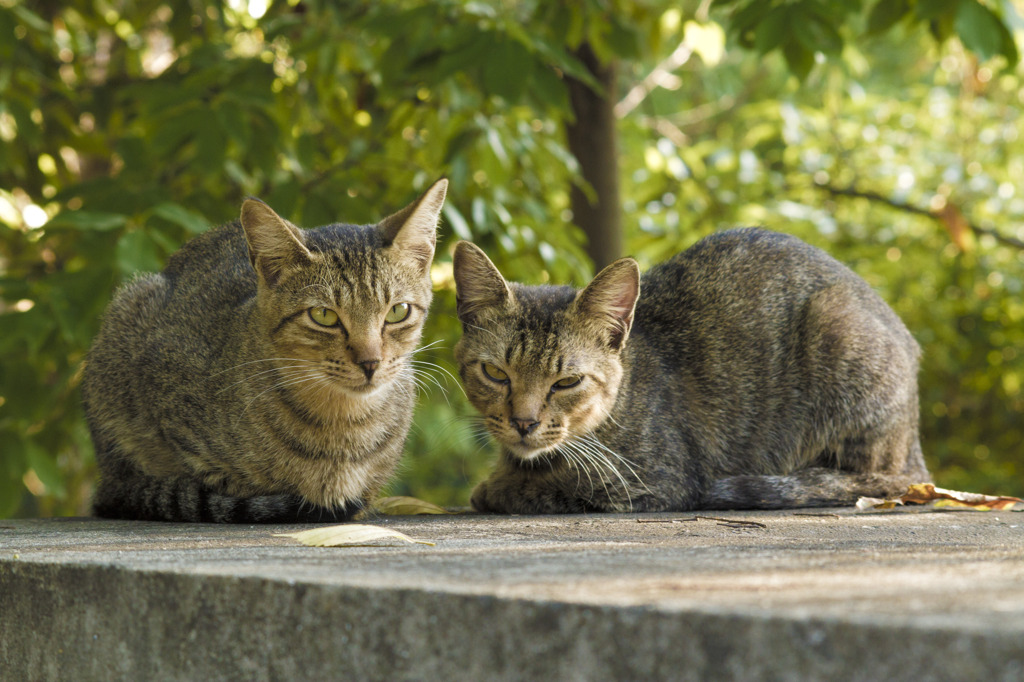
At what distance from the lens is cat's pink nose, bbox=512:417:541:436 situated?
328cm

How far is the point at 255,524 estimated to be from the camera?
297 cm

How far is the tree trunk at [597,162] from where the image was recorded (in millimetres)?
5785

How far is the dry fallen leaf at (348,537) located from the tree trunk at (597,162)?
3.60 meters

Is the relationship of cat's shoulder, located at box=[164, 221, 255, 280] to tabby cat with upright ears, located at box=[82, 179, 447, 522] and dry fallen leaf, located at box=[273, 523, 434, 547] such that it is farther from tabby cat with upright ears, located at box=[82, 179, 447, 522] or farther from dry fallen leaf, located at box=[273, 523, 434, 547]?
dry fallen leaf, located at box=[273, 523, 434, 547]

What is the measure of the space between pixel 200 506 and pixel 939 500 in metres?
2.66

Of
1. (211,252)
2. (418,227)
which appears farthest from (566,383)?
(211,252)

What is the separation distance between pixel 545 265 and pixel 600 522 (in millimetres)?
2107

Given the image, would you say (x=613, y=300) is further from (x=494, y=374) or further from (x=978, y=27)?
(x=978, y=27)

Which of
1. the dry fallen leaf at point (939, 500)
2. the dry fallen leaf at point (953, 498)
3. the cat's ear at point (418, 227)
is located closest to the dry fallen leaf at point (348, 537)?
the cat's ear at point (418, 227)

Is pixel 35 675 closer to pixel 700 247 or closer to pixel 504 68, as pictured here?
pixel 504 68

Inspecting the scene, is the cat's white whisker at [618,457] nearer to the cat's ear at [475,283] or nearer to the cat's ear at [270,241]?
→ the cat's ear at [475,283]

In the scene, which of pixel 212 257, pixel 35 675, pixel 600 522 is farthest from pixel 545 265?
pixel 35 675

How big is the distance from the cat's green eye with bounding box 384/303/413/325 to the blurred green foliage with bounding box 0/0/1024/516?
0.49m

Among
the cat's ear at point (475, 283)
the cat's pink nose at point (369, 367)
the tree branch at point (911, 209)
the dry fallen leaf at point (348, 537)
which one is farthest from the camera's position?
the tree branch at point (911, 209)
